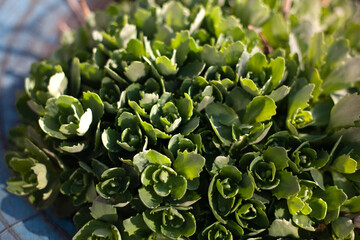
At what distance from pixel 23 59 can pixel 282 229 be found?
1181 mm

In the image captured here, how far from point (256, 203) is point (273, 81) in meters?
0.34

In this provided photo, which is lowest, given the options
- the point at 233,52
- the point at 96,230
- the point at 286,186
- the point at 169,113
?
the point at 96,230

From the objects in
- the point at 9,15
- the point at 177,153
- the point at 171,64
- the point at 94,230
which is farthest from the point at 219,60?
the point at 9,15

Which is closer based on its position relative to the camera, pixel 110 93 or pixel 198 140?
pixel 198 140

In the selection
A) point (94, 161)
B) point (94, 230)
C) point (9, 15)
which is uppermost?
point (9, 15)

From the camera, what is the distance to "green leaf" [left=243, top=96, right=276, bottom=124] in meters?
0.89

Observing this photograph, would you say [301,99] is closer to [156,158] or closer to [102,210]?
[156,158]

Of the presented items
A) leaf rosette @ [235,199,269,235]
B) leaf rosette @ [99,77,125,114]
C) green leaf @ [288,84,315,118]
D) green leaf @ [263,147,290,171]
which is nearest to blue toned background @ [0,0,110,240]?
leaf rosette @ [99,77,125,114]

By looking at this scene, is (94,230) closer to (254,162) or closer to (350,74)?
(254,162)

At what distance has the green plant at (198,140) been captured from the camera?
866mm

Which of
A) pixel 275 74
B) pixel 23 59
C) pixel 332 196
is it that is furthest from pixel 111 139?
pixel 23 59

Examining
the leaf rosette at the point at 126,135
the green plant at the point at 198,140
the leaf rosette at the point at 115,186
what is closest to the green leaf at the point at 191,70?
the green plant at the point at 198,140

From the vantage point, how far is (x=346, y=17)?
55.8 inches

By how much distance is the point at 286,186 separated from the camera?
0.86 metres
